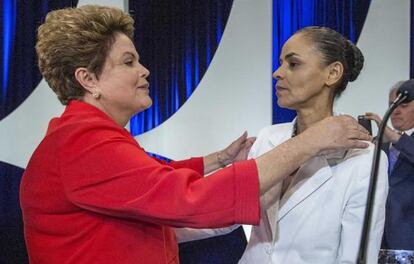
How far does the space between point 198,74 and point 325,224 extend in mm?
1773

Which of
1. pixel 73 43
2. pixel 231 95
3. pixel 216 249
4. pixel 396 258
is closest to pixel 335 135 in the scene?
pixel 73 43

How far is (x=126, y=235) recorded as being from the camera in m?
1.22

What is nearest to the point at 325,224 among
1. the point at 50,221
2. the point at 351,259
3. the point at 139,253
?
the point at 351,259

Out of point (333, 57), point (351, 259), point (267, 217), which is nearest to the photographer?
point (351, 259)

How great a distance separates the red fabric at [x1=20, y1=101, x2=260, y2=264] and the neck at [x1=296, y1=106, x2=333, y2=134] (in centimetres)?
57

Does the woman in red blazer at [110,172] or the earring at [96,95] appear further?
the earring at [96,95]

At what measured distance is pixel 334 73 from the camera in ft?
5.54

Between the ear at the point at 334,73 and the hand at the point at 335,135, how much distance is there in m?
0.44

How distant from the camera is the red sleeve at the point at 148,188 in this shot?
1116mm

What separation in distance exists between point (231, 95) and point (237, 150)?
1.30 metres

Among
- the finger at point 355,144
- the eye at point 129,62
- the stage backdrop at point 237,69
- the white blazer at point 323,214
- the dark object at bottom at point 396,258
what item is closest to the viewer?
the finger at point 355,144

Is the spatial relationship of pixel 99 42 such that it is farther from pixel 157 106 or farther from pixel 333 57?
pixel 157 106

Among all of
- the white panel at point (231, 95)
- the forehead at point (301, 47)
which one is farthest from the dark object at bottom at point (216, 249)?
the forehead at point (301, 47)

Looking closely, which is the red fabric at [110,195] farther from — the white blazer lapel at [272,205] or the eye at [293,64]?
the eye at [293,64]
